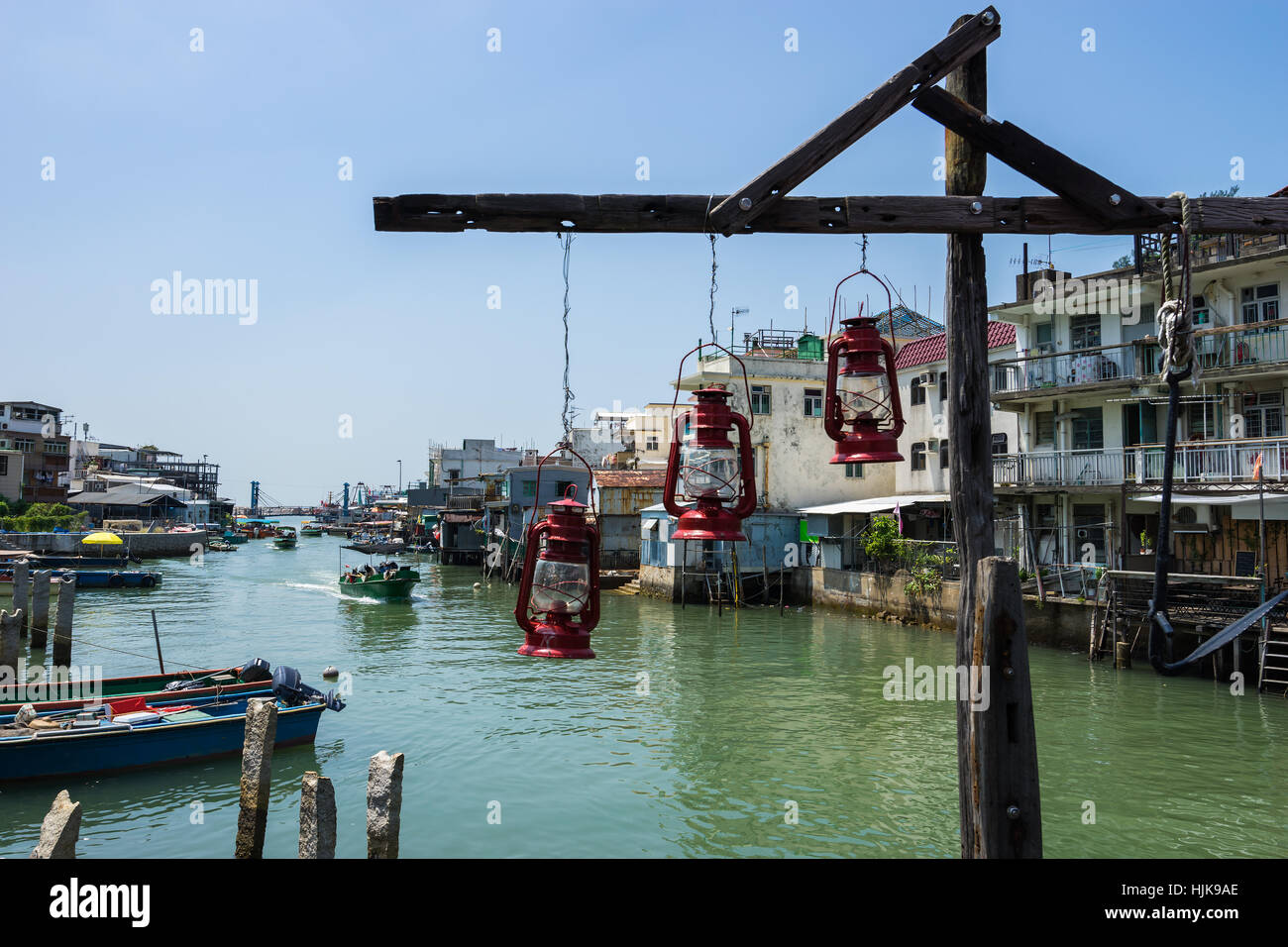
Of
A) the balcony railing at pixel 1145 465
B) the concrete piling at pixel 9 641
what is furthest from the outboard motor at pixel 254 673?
the balcony railing at pixel 1145 465

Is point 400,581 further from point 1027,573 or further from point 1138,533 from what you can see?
point 1138,533

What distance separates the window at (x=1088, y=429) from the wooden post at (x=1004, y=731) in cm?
2860

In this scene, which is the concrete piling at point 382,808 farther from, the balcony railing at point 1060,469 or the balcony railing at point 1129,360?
the balcony railing at point 1060,469

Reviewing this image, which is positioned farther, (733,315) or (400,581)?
(733,315)

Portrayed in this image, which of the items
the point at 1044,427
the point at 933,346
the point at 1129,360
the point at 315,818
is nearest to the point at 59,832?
the point at 315,818

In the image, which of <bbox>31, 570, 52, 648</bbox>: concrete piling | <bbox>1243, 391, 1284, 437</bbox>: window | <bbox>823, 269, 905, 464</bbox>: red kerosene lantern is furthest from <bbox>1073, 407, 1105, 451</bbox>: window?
<bbox>31, 570, 52, 648</bbox>: concrete piling

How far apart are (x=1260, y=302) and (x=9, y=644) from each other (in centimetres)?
3612

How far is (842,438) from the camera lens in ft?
18.4

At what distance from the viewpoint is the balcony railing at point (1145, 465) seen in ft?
76.6

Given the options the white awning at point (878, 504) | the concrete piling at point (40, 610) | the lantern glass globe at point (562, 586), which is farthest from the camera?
the white awning at point (878, 504)

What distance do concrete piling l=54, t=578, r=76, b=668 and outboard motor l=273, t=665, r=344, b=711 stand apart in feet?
36.6

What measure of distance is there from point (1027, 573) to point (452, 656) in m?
19.0

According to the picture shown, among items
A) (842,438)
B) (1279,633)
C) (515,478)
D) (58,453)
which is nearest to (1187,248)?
(842,438)

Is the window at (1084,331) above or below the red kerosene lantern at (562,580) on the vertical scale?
above
